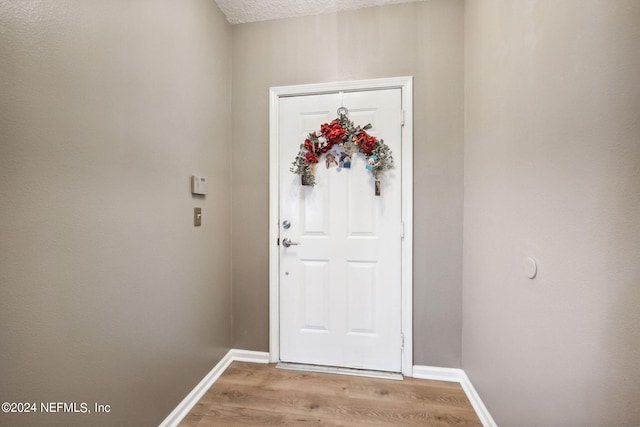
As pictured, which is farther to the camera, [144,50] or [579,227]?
[144,50]

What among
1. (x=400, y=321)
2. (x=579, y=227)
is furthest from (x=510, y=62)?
(x=400, y=321)

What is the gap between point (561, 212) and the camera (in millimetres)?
881

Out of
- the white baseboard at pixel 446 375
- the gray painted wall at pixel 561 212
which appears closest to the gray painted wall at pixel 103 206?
the white baseboard at pixel 446 375

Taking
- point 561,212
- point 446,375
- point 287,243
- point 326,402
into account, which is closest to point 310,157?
point 287,243

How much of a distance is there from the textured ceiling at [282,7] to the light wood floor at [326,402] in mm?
2713

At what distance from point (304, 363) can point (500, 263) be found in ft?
5.07

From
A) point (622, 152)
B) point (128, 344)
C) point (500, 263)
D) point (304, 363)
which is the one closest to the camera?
point (622, 152)

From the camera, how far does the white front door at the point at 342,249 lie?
6.19ft

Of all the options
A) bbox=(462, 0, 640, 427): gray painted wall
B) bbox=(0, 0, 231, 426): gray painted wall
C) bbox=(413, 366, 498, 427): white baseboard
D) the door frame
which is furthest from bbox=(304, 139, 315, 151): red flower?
bbox=(413, 366, 498, 427): white baseboard

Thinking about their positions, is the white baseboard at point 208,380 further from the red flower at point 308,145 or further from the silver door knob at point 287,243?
the red flower at point 308,145

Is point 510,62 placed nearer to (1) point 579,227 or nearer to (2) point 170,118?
(1) point 579,227

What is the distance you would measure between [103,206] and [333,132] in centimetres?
139

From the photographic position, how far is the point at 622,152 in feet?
2.22

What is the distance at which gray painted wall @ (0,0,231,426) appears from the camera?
0.79 meters
